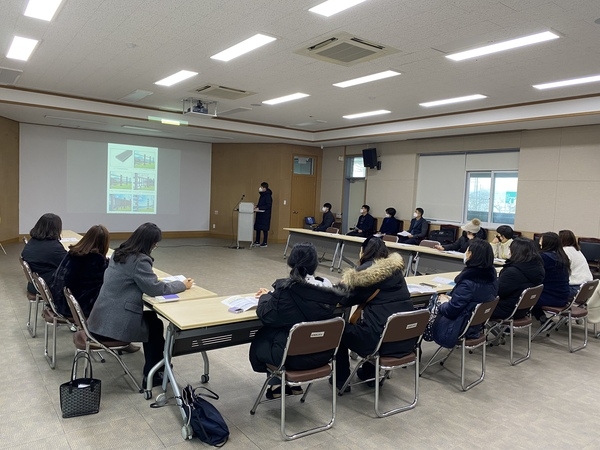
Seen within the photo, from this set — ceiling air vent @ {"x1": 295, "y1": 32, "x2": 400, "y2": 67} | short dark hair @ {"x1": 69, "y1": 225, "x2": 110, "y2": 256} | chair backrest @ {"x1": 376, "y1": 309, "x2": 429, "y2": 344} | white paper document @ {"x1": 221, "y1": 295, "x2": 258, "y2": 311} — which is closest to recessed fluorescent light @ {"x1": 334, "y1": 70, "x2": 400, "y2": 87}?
ceiling air vent @ {"x1": 295, "y1": 32, "x2": 400, "y2": 67}

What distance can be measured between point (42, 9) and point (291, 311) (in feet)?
12.4

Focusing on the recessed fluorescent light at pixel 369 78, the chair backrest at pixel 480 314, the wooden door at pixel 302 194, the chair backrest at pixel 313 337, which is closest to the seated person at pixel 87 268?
the chair backrest at pixel 313 337

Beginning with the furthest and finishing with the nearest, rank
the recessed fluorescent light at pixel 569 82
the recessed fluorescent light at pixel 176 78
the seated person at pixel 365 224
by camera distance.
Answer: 1. the seated person at pixel 365 224
2. the recessed fluorescent light at pixel 176 78
3. the recessed fluorescent light at pixel 569 82

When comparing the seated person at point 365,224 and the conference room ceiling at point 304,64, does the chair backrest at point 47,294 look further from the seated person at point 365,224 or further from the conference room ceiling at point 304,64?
the seated person at point 365,224

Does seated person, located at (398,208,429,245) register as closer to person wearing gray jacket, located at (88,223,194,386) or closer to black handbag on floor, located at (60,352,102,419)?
person wearing gray jacket, located at (88,223,194,386)

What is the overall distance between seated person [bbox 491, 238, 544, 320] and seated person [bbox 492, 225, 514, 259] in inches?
54.9

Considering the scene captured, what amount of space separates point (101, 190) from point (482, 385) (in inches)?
410

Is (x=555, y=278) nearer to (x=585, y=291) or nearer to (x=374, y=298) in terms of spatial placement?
(x=585, y=291)

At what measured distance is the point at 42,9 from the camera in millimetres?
4090

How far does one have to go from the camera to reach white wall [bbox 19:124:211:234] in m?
10.4

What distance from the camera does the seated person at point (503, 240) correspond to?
17.6ft

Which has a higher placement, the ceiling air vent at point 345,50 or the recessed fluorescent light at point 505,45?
the recessed fluorescent light at point 505,45

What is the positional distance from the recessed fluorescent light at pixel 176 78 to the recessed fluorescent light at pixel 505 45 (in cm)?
349

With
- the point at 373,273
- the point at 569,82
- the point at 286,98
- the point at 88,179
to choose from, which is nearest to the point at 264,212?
the point at 286,98
